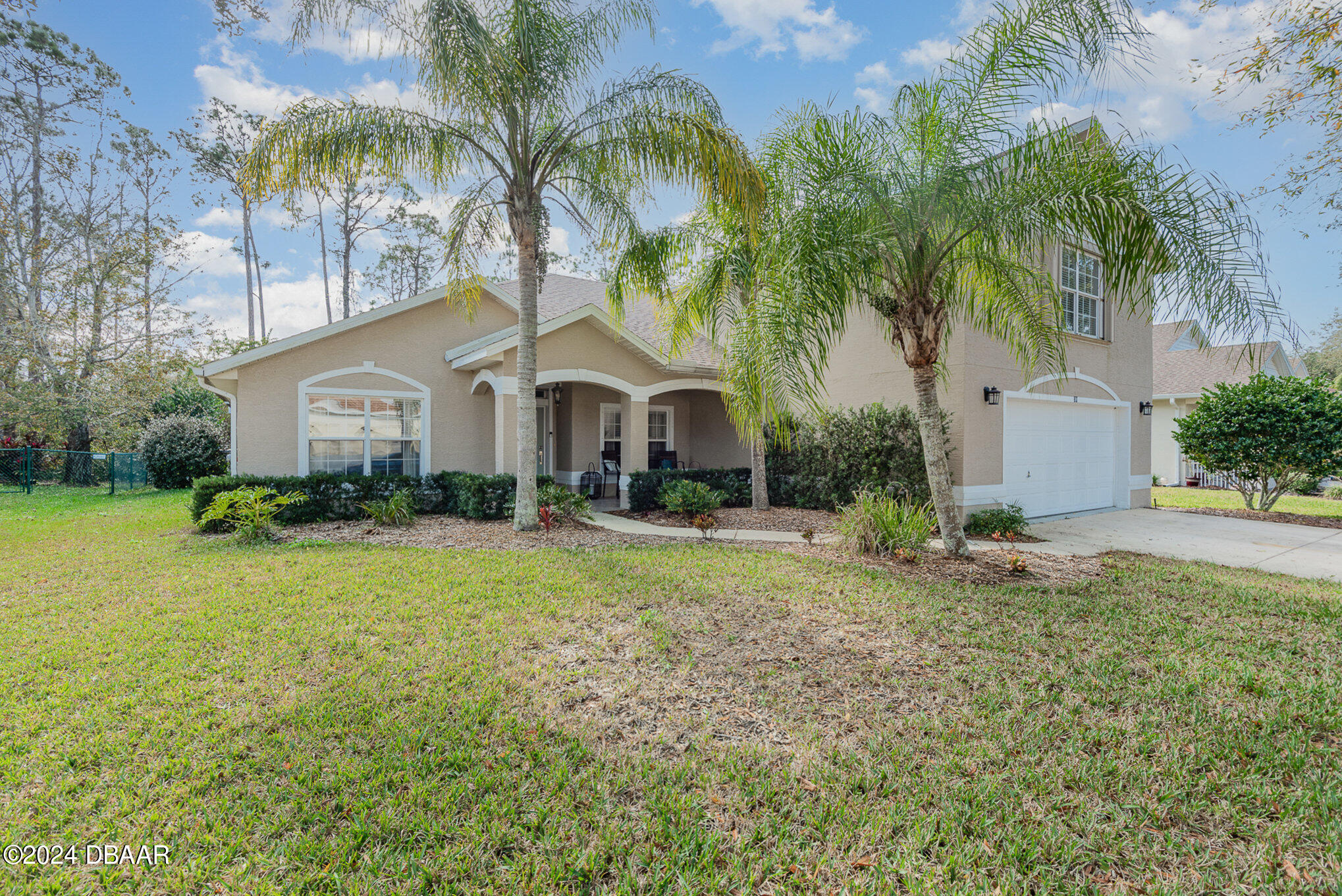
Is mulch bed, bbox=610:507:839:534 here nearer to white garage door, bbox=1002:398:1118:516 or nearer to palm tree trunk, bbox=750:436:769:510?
palm tree trunk, bbox=750:436:769:510

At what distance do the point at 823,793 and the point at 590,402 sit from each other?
41.8 feet

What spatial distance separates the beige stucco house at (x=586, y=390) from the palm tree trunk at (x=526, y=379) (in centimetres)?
148

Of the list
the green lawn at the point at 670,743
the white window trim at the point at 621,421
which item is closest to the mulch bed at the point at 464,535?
the green lawn at the point at 670,743

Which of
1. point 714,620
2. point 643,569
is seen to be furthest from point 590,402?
point 714,620

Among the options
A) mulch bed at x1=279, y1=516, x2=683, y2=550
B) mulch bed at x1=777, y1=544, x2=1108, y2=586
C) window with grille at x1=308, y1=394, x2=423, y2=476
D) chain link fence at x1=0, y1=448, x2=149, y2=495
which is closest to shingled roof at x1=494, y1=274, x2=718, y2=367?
window with grille at x1=308, y1=394, x2=423, y2=476

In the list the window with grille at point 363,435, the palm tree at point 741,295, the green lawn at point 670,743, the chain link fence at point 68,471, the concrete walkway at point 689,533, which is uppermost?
the palm tree at point 741,295

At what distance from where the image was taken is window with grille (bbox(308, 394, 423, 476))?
11.5m

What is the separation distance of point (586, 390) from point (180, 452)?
12.1 metres

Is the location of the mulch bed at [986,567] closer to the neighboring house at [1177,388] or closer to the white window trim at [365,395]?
the white window trim at [365,395]

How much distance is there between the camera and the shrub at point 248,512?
335 inches

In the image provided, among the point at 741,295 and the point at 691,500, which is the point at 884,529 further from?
the point at 741,295

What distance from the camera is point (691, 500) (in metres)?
10.9

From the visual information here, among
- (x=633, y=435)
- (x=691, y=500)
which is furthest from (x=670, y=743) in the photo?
(x=633, y=435)

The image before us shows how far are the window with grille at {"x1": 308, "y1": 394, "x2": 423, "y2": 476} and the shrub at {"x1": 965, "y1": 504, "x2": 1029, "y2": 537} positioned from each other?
10784mm
